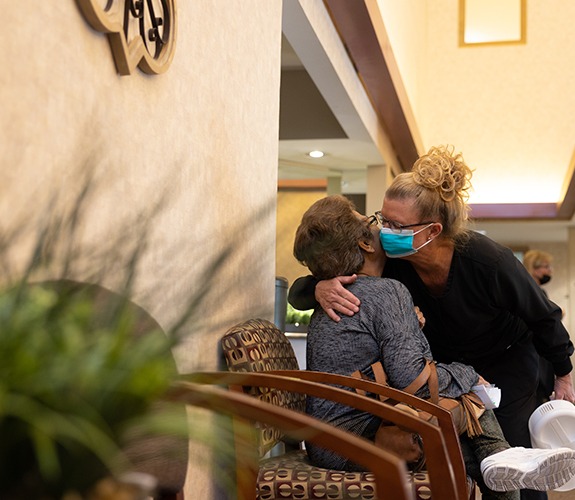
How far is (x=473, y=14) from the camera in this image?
12953mm

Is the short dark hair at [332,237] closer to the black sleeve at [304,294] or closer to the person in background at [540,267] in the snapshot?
the black sleeve at [304,294]

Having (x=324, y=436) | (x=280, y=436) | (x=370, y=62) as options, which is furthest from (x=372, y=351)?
(x=370, y=62)

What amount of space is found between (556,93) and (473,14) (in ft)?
6.14

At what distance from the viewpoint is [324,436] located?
954 mm

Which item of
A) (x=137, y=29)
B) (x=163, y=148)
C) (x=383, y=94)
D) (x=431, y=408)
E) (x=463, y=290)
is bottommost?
(x=431, y=408)

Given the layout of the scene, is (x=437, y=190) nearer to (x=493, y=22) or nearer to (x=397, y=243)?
(x=397, y=243)

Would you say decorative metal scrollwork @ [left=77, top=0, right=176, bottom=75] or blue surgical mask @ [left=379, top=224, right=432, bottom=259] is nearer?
decorative metal scrollwork @ [left=77, top=0, right=176, bottom=75]

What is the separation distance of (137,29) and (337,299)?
3.48 feet

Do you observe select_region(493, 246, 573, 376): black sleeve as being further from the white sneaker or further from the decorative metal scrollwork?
the decorative metal scrollwork

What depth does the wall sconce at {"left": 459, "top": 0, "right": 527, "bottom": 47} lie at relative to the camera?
12.7 metres

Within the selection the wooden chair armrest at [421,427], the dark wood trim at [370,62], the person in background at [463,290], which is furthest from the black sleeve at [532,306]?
the dark wood trim at [370,62]

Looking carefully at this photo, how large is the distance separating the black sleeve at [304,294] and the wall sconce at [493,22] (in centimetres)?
1086

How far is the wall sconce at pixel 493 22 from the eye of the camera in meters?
12.7

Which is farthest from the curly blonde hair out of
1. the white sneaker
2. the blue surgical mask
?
the white sneaker
